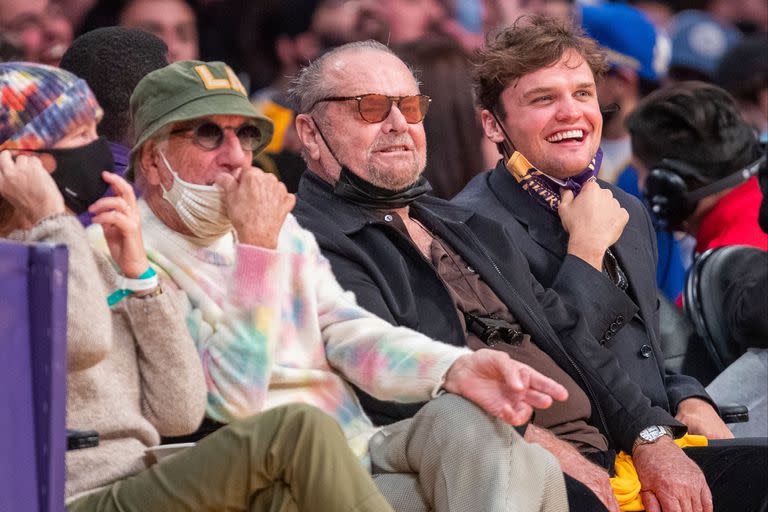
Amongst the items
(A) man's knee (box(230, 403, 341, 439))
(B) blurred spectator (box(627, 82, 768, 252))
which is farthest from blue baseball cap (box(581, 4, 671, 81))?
(A) man's knee (box(230, 403, 341, 439))

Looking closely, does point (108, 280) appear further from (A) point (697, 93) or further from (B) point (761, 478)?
(A) point (697, 93)

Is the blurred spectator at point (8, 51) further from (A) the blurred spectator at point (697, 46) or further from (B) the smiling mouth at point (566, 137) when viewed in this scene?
(A) the blurred spectator at point (697, 46)

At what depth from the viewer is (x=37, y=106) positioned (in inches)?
152

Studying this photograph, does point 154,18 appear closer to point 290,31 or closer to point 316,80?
point 290,31

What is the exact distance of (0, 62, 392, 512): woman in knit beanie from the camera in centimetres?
347

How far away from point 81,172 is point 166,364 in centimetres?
57

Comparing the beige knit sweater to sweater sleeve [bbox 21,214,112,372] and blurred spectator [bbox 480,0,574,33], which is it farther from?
blurred spectator [bbox 480,0,574,33]

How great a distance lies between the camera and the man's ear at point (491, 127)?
554 cm

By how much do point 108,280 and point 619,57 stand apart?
5470 millimetres

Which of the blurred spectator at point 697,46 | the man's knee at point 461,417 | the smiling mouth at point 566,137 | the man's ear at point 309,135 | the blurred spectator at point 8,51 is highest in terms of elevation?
the man's ear at point 309,135

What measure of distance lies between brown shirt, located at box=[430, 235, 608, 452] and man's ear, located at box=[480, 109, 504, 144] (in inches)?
30.7

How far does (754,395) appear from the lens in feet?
18.4

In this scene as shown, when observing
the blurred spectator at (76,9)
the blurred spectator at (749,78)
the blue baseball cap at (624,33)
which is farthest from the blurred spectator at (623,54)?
the blurred spectator at (76,9)

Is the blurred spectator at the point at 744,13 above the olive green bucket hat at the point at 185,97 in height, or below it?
below
